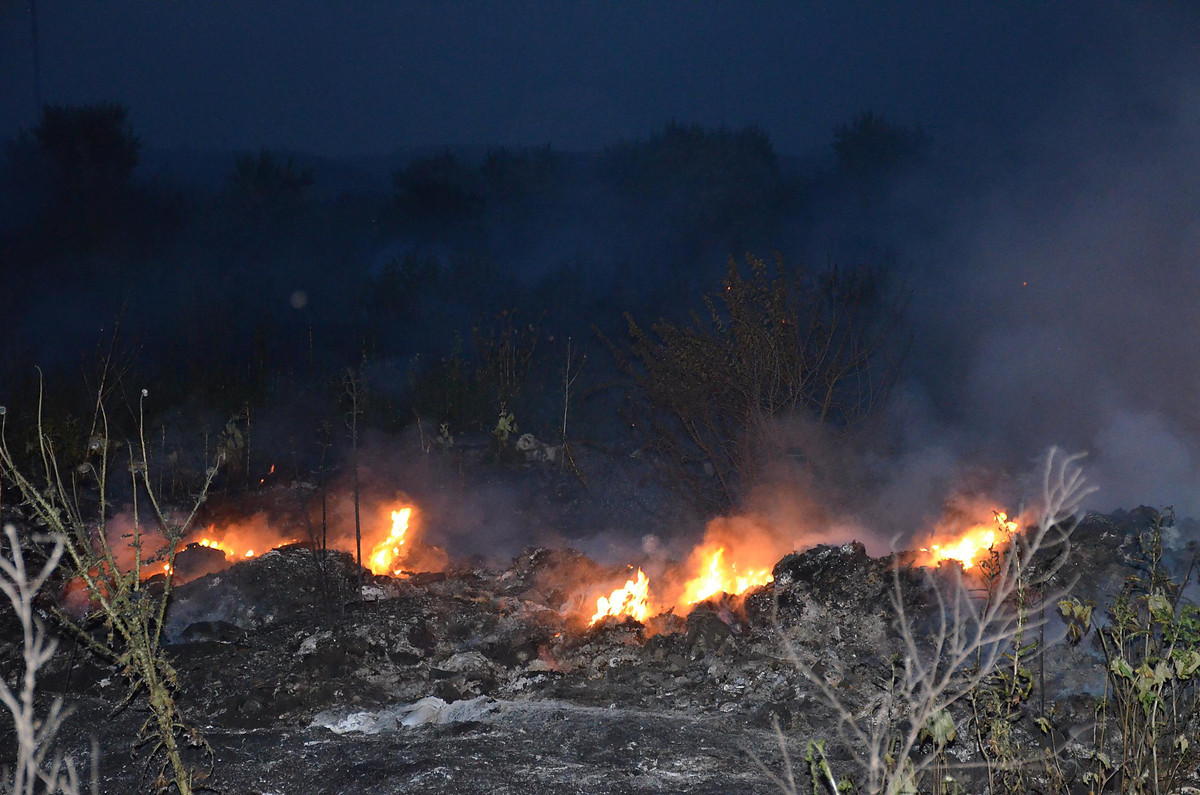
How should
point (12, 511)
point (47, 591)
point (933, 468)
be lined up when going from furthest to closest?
point (933, 468), point (12, 511), point (47, 591)

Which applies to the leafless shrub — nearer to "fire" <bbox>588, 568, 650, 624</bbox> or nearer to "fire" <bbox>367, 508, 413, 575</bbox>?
"fire" <bbox>367, 508, 413, 575</bbox>

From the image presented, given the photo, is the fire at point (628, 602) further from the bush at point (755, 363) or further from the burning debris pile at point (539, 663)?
the bush at point (755, 363)

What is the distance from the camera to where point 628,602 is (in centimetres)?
776

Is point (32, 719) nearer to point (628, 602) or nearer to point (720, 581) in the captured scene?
point (628, 602)

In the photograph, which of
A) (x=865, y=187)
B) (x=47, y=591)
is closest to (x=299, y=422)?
(x=47, y=591)

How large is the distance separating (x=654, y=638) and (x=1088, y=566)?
349cm

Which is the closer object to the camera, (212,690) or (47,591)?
(212,690)

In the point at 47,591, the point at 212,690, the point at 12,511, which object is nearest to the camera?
the point at 212,690

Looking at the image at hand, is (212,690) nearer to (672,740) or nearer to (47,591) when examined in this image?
(47,591)

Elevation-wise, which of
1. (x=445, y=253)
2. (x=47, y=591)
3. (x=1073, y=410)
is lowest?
(x=47, y=591)

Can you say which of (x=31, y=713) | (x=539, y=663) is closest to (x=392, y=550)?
(x=539, y=663)

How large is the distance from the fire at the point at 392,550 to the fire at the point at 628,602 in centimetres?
248

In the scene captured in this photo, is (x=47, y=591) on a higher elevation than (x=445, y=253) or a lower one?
lower

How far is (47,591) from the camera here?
737 cm
